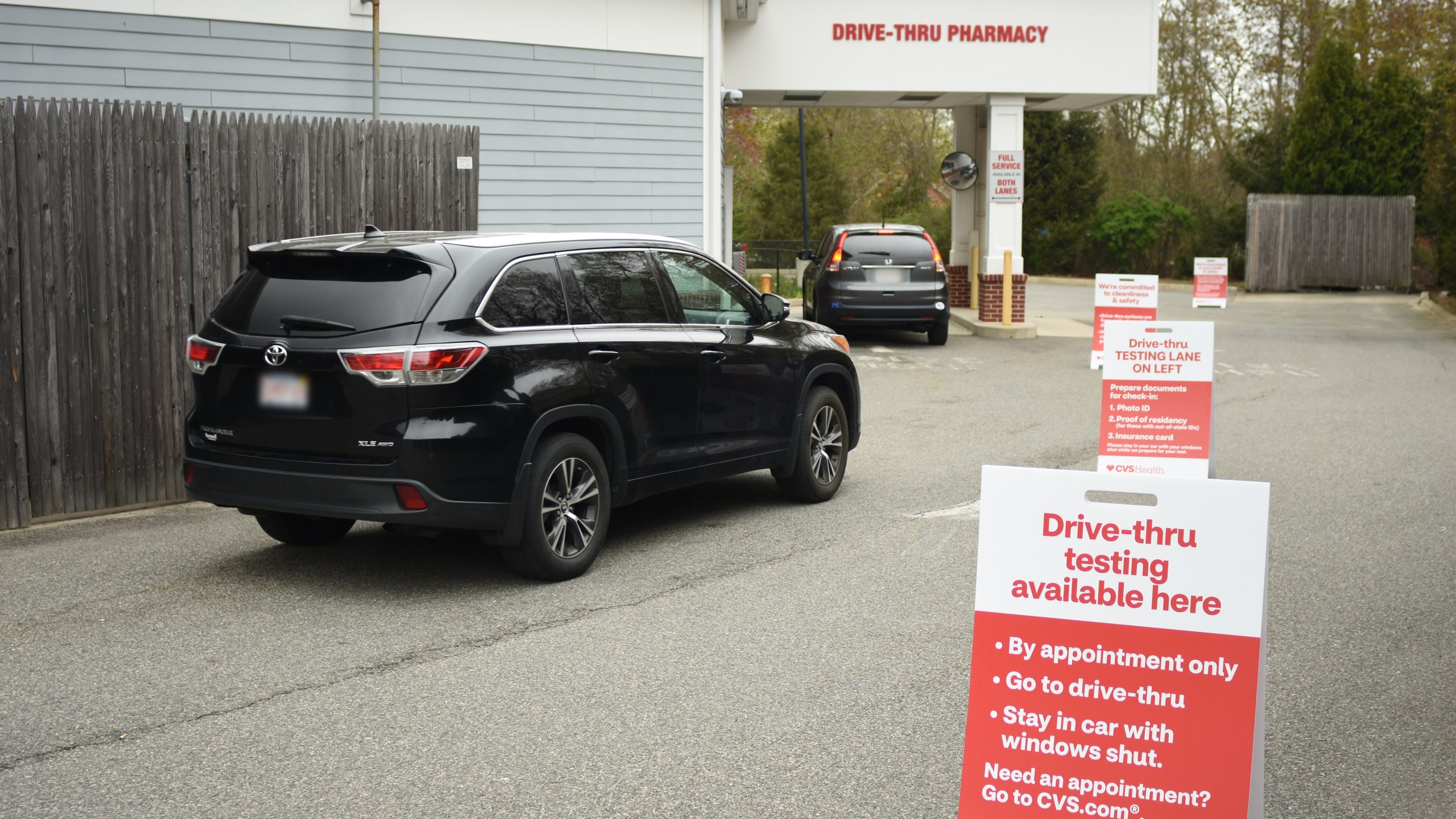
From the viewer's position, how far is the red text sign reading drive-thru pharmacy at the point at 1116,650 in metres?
2.98

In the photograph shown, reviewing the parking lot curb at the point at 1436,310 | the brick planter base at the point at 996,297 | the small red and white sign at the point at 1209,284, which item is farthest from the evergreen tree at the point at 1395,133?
the brick planter base at the point at 996,297

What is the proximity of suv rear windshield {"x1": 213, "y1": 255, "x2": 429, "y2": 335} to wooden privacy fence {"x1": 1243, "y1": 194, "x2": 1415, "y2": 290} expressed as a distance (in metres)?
33.3

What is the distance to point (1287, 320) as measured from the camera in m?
26.1

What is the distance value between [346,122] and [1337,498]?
7155 mm

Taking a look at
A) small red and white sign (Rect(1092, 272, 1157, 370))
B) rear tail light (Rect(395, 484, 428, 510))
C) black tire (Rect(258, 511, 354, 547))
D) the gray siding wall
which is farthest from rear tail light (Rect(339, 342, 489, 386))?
small red and white sign (Rect(1092, 272, 1157, 370))

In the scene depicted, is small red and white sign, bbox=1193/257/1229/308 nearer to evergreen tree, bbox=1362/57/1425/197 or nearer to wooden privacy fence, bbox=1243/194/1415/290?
wooden privacy fence, bbox=1243/194/1415/290

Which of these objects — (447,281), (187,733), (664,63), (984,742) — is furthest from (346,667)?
(664,63)

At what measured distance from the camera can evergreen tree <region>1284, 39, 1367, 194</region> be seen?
35812 millimetres

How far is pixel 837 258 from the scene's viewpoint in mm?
19453

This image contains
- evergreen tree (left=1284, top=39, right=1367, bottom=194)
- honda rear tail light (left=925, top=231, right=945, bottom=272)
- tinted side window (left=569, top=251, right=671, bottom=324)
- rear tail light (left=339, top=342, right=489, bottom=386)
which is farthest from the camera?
evergreen tree (left=1284, top=39, right=1367, bottom=194)

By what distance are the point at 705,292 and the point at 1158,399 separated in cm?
283

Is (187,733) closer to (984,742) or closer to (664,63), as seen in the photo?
(984,742)

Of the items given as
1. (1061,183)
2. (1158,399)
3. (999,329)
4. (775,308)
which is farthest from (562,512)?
(1061,183)

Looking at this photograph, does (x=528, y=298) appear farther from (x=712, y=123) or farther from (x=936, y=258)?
(x=936, y=258)
